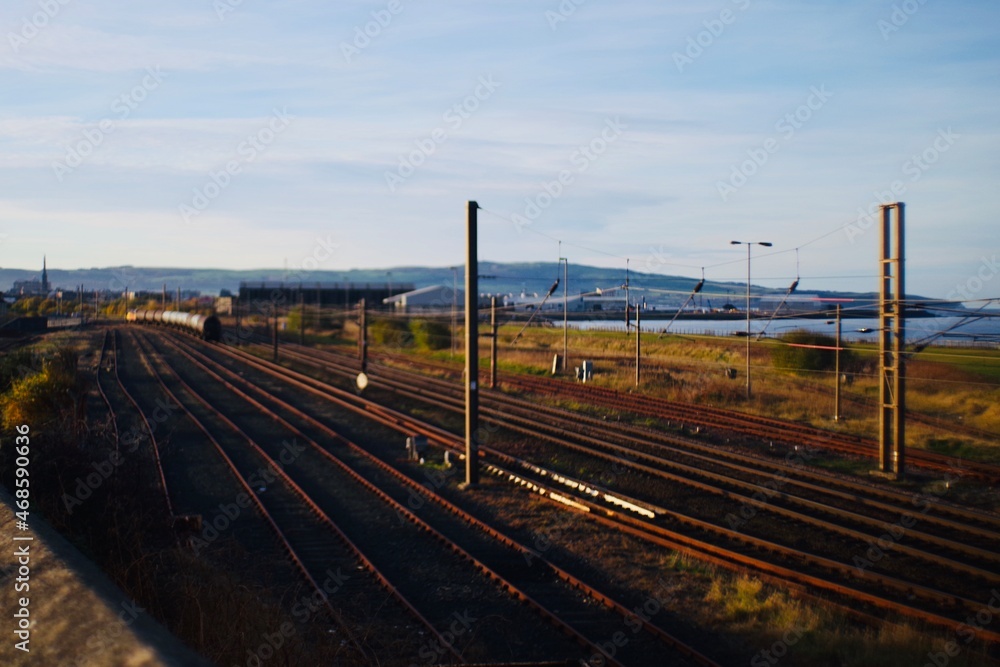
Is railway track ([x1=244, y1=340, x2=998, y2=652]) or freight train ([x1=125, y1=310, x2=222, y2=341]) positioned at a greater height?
freight train ([x1=125, y1=310, x2=222, y2=341])

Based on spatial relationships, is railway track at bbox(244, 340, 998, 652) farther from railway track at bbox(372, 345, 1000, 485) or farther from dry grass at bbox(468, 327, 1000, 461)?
dry grass at bbox(468, 327, 1000, 461)

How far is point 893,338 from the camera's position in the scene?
14.2m

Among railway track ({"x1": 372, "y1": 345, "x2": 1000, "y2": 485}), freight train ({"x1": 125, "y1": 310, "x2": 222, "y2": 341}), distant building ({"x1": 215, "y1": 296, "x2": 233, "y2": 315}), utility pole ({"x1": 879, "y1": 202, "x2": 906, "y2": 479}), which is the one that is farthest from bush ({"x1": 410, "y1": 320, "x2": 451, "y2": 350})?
distant building ({"x1": 215, "y1": 296, "x2": 233, "y2": 315})

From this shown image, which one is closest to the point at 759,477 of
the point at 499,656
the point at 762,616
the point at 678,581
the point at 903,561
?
the point at 903,561

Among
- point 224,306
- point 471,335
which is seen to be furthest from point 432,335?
point 224,306

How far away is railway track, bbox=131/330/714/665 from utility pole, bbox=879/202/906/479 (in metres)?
7.72

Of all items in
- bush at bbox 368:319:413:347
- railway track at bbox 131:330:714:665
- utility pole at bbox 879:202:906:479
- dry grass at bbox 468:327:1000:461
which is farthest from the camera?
bush at bbox 368:319:413:347

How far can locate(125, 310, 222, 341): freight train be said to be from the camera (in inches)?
2333

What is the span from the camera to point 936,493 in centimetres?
1359

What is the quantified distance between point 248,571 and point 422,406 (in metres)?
15.9

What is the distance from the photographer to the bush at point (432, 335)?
50.1 metres

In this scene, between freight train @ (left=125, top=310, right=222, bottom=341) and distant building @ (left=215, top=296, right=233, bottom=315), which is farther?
distant building @ (left=215, top=296, right=233, bottom=315)

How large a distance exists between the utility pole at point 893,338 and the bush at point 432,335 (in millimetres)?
36706

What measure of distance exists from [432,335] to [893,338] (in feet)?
124
